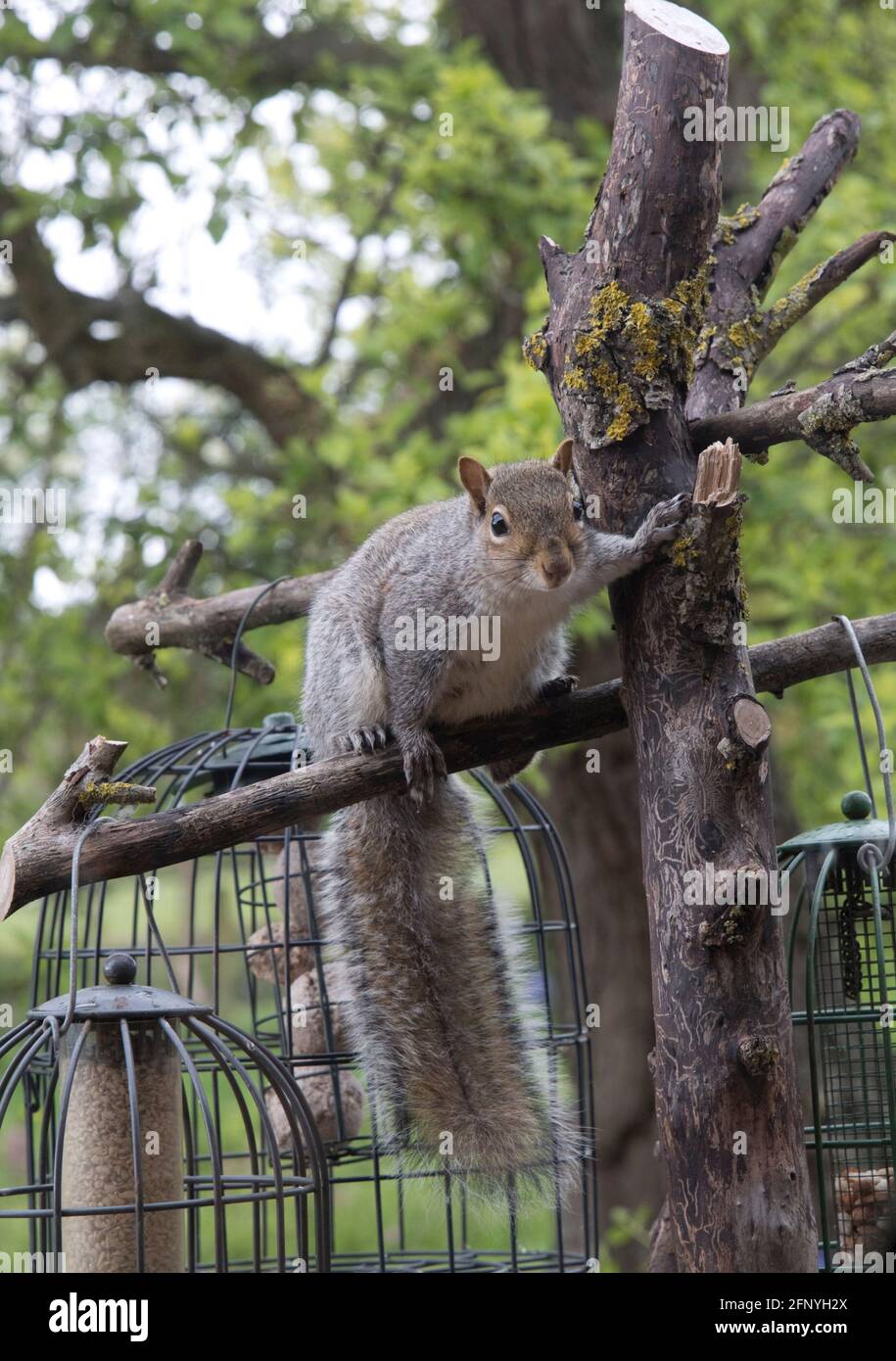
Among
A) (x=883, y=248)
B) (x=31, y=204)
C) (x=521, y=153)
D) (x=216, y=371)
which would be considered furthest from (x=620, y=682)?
(x=216, y=371)

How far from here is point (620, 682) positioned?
1.89m

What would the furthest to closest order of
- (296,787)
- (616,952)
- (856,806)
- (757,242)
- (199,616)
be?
(616,952) < (199,616) < (757,242) < (856,806) < (296,787)

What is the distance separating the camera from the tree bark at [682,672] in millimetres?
1639

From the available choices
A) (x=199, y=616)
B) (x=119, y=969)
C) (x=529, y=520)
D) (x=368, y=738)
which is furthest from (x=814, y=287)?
(x=119, y=969)

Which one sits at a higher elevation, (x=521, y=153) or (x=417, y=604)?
(x=521, y=153)

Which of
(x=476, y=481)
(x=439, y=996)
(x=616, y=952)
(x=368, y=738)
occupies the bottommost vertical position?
(x=439, y=996)

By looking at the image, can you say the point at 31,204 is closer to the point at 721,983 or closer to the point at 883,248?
the point at 883,248

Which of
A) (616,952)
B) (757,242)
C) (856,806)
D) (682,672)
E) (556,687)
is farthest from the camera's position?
(616,952)

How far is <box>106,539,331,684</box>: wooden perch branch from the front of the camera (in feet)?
9.09

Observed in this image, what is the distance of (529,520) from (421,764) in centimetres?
36

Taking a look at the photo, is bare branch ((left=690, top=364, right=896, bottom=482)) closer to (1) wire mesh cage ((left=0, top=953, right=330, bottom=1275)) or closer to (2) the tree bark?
(2) the tree bark

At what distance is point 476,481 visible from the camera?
213cm

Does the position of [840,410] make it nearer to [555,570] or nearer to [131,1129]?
[555,570]
